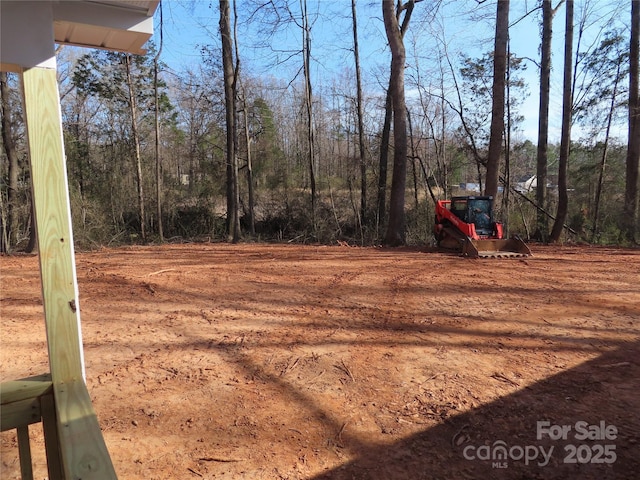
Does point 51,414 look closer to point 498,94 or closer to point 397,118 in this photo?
point 397,118

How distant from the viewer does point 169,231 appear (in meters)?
21.2

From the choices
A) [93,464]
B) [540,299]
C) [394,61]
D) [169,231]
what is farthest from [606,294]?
[169,231]

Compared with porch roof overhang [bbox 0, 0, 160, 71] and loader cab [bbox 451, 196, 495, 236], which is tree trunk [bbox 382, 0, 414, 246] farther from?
porch roof overhang [bbox 0, 0, 160, 71]

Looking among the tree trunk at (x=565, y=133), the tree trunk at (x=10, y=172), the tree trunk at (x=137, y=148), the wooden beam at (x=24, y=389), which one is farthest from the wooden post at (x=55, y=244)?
the tree trunk at (x=565, y=133)

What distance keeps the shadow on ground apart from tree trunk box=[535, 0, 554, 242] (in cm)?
1662

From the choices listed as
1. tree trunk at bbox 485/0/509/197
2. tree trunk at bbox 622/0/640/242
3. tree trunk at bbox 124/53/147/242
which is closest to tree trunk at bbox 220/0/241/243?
tree trunk at bbox 124/53/147/242

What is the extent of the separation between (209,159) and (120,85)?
599 cm

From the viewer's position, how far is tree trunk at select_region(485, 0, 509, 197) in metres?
14.4

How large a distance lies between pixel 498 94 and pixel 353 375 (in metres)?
13.9

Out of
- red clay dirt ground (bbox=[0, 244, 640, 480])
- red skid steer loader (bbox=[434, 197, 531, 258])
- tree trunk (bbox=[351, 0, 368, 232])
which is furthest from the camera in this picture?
tree trunk (bbox=[351, 0, 368, 232])

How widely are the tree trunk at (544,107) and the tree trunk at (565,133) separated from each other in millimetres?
1148

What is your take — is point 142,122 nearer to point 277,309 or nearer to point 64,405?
point 277,309

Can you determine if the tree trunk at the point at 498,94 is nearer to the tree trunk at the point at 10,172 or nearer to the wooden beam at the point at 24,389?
the wooden beam at the point at 24,389

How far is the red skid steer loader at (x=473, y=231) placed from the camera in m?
10.9
